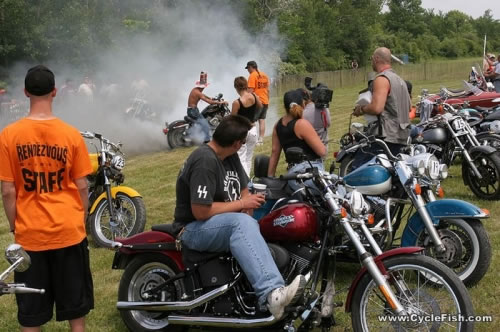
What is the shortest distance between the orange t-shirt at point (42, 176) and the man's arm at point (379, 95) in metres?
3.44

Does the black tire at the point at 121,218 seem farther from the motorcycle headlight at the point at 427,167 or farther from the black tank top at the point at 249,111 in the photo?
the motorcycle headlight at the point at 427,167

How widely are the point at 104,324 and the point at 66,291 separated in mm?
1258

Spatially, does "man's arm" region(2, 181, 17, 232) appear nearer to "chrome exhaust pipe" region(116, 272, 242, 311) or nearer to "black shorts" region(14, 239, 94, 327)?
"black shorts" region(14, 239, 94, 327)

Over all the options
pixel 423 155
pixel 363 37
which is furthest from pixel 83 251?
pixel 363 37

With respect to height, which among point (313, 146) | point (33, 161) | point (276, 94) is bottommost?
point (276, 94)

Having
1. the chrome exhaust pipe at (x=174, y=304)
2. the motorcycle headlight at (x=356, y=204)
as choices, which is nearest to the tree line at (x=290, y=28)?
the chrome exhaust pipe at (x=174, y=304)

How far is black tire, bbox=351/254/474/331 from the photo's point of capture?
3414mm

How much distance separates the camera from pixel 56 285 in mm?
3605

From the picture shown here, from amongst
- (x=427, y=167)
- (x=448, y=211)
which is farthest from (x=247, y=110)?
(x=448, y=211)

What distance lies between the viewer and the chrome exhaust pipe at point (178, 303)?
3.88 metres

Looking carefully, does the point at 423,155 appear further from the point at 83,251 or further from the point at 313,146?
the point at 83,251

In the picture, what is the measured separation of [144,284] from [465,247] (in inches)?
96.6

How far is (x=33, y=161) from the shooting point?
3.48m

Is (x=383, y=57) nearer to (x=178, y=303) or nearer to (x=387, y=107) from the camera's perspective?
(x=387, y=107)
